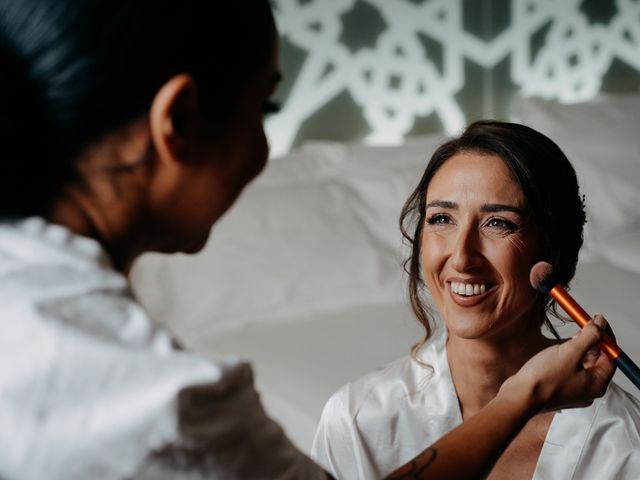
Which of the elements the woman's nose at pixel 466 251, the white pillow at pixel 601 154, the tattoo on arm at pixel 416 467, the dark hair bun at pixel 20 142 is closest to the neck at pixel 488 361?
the woman's nose at pixel 466 251

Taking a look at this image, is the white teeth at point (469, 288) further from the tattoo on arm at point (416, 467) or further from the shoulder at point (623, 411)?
the tattoo on arm at point (416, 467)

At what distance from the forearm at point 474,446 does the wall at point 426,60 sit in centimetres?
150

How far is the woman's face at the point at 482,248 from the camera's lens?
36.2 inches

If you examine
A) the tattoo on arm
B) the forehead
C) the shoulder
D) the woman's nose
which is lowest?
the shoulder

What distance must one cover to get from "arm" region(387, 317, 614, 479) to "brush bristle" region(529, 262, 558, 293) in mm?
97

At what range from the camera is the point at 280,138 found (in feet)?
6.89

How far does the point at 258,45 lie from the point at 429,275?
0.50m

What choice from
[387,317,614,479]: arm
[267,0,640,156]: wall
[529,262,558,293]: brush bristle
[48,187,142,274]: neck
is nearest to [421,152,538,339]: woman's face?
[529,262,558,293]: brush bristle

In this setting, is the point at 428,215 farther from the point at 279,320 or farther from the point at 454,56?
the point at 454,56

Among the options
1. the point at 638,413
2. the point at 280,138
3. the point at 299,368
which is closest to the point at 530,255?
the point at 638,413

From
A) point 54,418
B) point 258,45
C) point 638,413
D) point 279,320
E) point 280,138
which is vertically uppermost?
point 258,45

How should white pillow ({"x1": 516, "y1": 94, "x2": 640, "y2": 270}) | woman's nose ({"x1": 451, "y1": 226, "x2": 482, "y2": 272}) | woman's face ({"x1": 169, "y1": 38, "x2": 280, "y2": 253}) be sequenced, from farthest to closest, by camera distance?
white pillow ({"x1": 516, "y1": 94, "x2": 640, "y2": 270}) < woman's nose ({"x1": 451, "y1": 226, "x2": 482, "y2": 272}) < woman's face ({"x1": 169, "y1": 38, "x2": 280, "y2": 253})

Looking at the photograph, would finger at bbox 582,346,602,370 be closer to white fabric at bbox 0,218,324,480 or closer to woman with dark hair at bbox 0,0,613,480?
woman with dark hair at bbox 0,0,613,480

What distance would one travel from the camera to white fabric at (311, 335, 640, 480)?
93 cm
